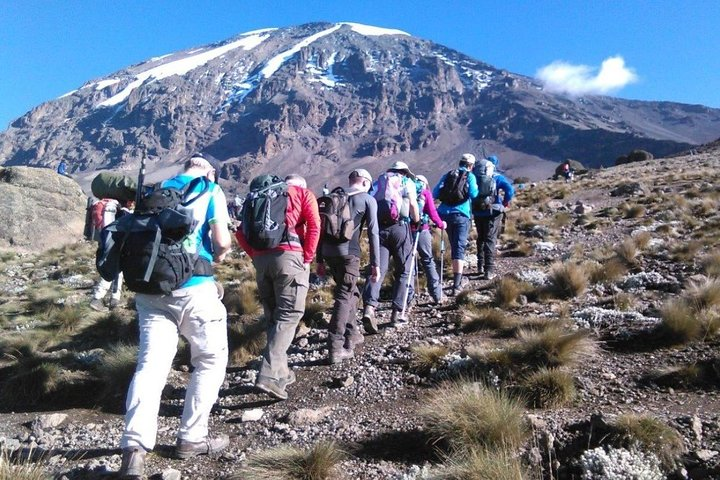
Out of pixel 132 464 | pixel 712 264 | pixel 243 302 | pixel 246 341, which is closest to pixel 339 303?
pixel 246 341

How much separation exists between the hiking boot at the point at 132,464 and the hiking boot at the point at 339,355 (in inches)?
90.5

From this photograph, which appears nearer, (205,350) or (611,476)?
(611,476)

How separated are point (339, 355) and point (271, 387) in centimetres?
103

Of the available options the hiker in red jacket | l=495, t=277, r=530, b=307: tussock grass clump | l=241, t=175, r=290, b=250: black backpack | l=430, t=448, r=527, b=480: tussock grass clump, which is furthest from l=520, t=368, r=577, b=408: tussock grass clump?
l=495, t=277, r=530, b=307: tussock grass clump

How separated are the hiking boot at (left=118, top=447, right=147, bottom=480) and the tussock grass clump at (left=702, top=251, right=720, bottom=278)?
680 centimetres

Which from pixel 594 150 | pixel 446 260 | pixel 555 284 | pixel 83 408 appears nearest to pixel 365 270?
pixel 446 260

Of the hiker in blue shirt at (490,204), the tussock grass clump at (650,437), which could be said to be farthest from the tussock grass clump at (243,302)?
the tussock grass clump at (650,437)

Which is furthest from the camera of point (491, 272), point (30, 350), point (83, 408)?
point (491, 272)

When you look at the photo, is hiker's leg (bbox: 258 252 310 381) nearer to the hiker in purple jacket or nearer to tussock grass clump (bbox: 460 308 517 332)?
tussock grass clump (bbox: 460 308 517 332)

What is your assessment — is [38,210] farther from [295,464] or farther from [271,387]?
[295,464]

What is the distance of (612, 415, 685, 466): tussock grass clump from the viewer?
9.66 feet

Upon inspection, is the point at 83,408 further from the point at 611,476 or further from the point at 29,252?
the point at 29,252

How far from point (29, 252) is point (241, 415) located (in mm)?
17474

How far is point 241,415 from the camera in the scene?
14.0ft
